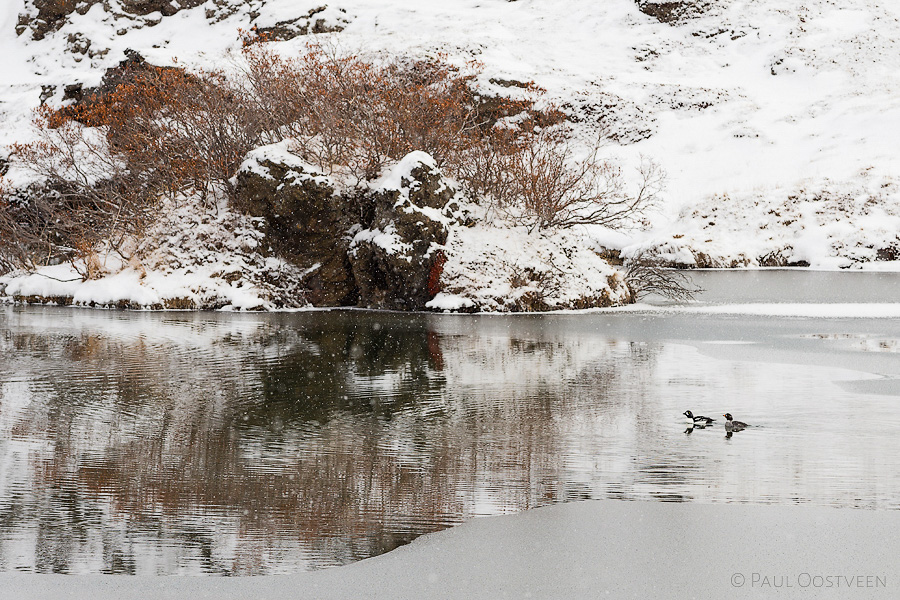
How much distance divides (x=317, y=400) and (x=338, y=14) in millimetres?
57720

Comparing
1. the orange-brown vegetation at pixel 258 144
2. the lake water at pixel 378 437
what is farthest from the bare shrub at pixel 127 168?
the lake water at pixel 378 437

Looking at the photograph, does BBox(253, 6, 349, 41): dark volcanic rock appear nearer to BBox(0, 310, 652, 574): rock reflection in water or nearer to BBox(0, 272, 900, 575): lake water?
BBox(0, 272, 900, 575): lake water

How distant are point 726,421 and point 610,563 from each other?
3.77 metres

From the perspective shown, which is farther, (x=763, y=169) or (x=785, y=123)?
(x=785, y=123)

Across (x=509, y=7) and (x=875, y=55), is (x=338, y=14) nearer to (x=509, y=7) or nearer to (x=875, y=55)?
(x=509, y=7)

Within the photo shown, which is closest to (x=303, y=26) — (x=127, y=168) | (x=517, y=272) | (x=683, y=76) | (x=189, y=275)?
(x=683, y=76)

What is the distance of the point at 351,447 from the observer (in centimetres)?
746

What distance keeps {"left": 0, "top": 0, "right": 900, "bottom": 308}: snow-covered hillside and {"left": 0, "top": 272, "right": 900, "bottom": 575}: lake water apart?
24.4 meters

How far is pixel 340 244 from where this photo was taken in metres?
23.4

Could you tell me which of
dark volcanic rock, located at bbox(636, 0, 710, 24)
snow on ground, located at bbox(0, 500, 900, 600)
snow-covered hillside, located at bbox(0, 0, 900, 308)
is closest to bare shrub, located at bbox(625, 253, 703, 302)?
snow-covered hillside, located at bbox(0, 0, 900, 308)

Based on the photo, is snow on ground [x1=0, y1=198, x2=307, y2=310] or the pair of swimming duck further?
snow on ground [x1=0, y1=198, x2=307, y2=310]

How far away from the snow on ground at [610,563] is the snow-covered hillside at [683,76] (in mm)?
31926

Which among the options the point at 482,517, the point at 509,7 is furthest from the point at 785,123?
the point at 482,517

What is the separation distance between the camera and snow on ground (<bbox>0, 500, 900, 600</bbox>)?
4.50 m
